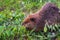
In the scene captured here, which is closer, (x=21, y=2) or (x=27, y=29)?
(x=27, y=29)

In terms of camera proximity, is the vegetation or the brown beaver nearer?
the vegetation

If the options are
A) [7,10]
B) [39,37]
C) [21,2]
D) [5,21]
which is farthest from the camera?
[21,2]

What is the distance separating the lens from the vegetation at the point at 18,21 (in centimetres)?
442

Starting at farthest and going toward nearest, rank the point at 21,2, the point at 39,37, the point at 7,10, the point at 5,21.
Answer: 1. the point at 21,2
2. the point at 7,10
3. the point at 5,21
4. the point at 39,37

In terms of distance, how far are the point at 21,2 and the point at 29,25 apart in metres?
1.43

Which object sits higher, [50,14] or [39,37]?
[50,14]

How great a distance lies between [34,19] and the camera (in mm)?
4543

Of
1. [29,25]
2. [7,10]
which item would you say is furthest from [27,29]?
[7,10]

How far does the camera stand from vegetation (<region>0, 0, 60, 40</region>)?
4417mm

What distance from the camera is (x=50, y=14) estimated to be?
15.1ft

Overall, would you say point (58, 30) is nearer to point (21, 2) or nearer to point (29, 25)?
point (29, 25)

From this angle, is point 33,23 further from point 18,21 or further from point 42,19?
point 18,21

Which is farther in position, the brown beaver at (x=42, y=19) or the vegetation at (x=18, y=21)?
the brown beaver at (x=42, y=19)

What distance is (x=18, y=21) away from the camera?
15.9 ft
